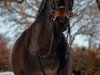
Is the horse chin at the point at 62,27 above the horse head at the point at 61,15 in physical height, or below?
below

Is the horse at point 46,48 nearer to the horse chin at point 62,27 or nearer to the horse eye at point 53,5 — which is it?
the horse eye at point 53,5

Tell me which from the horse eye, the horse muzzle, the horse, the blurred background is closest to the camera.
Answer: the horse muzzle

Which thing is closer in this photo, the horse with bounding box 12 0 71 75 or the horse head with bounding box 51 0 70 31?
the horse head with bounding box 51 0 70 31

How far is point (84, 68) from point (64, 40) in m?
15.4

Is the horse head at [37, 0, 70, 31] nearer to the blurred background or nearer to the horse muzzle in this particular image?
the horse muzzle

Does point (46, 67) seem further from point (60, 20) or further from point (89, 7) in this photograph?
point (89, 7)

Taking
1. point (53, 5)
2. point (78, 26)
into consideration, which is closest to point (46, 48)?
point (53, 5)

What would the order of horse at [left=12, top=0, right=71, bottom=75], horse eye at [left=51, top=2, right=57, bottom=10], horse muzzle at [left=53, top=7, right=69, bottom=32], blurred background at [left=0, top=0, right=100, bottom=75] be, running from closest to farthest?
horse muzzle at [left=53, top=7, right=69, bottom=32] → horse eye at [left=51, top=2, right=57, bottom=10] → horse at [left=12, top=0, right=71, bottom=75] → blurred background at [left=0, top=0, right=100, bottom=75]

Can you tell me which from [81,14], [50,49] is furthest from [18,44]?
[81,14]

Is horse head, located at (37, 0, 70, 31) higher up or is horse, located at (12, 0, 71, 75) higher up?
horse head, located at (37, 0, 70, 31)

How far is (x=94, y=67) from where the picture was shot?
1958cm

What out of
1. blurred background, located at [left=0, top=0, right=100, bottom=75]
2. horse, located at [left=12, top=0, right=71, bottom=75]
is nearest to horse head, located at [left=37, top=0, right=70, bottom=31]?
horse, located at [left=12, top=0, right=71, bottom=75]

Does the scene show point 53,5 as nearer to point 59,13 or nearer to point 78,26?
point 59,13

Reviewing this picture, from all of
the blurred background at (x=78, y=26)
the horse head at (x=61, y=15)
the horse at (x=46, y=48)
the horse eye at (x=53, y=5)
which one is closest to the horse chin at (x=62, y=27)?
the horse head at (x=61, y=15)
